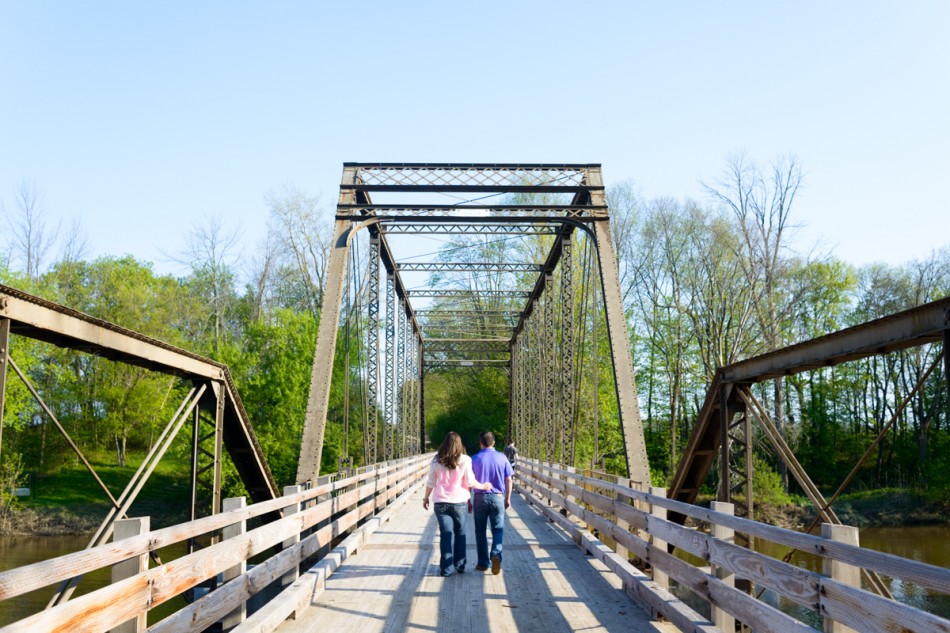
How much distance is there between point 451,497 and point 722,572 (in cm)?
330

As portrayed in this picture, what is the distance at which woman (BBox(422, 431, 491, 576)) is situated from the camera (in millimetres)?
7996

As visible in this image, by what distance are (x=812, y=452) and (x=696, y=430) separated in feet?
119

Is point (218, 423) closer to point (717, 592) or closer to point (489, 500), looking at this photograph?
point (489, 500)

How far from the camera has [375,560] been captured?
9.03 meters

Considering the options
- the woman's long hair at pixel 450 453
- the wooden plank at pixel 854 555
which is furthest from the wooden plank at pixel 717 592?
the woman's long hair at pixel 450 453

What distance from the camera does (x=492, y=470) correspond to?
8477 millimetres

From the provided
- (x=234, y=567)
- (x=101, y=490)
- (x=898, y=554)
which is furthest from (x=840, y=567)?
(x=101, y=490)

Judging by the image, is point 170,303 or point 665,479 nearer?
point 665,479

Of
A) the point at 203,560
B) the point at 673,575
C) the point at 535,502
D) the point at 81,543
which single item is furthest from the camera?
the point at 81,543

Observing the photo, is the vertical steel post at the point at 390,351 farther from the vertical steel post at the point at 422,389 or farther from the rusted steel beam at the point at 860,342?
the rusted steel beam at the point at 860,342

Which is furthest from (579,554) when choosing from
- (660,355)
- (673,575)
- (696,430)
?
(660,355)

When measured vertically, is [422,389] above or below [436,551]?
above

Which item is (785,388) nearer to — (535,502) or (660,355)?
(660,355)

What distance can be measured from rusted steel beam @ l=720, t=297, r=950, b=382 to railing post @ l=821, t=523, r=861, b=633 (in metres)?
2.01
